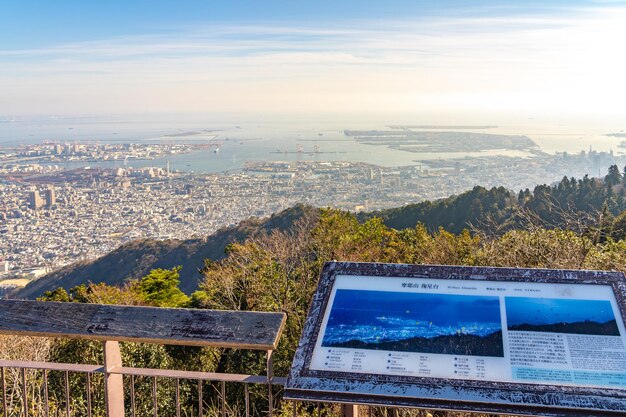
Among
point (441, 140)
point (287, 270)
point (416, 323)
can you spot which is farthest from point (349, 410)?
point (441, 140)

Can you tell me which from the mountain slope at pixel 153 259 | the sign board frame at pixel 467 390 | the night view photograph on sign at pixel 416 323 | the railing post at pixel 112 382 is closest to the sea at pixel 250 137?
the mountain slope at pixel 153 259

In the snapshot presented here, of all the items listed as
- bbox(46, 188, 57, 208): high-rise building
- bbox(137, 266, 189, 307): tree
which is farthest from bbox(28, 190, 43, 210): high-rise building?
bbox(137, 266, 189, 307): tree

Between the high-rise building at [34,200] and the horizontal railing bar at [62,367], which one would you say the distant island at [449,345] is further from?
the high-rise building at [34,200]

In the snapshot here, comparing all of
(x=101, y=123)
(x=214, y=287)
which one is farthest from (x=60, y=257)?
(x=101, y=123)

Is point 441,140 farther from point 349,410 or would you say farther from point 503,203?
point 349,410

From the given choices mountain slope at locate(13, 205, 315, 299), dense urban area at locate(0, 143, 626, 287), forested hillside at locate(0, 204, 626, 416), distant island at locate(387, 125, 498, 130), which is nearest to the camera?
forested hillside at locate(0, 204, 626, 416)

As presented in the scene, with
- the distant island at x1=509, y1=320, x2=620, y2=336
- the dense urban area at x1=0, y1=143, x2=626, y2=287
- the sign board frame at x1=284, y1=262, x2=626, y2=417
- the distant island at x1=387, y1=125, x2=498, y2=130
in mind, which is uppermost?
the distant island at x1=509, y1=320, x2=620, y2=336

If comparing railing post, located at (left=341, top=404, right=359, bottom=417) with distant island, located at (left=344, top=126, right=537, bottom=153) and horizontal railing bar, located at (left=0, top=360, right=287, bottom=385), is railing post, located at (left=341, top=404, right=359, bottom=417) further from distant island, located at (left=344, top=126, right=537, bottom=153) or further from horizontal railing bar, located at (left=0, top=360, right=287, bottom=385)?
distant island, located at (left=344, top=126, right=537, bottom=153)
